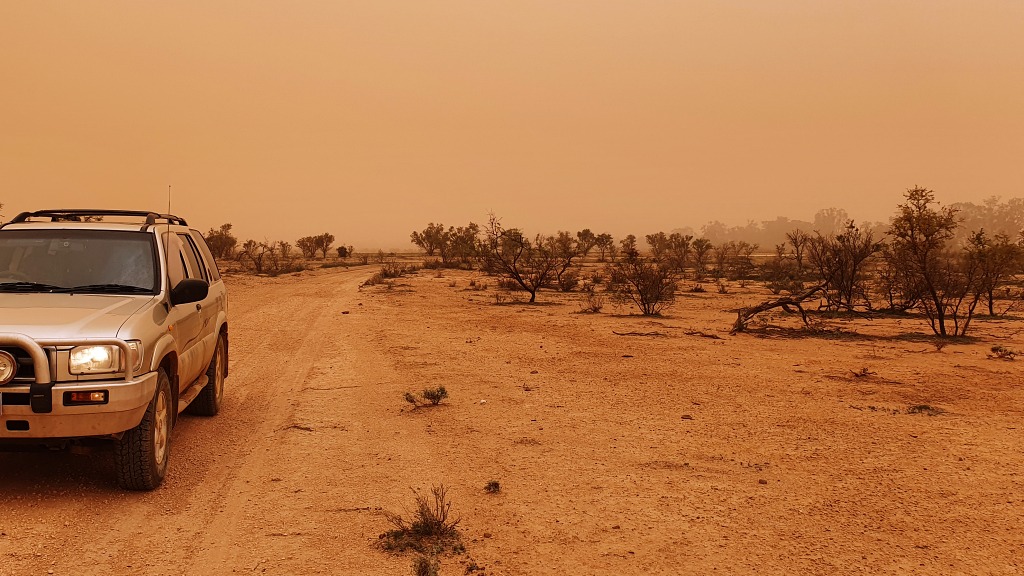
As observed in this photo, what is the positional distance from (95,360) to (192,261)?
280 cm

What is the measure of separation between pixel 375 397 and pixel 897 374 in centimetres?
808

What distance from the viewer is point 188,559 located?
4.04m

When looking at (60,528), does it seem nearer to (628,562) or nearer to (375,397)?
(628,562)

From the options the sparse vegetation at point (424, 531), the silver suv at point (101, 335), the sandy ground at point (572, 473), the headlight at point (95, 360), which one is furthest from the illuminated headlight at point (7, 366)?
the sparse vegetation at point (424, 531)

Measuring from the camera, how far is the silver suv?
441 cm

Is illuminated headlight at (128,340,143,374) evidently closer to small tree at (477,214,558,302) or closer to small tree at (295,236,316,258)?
small tree at (477,214,558,302)

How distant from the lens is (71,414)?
175 inches

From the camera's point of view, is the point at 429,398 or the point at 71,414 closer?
the point at 71,414

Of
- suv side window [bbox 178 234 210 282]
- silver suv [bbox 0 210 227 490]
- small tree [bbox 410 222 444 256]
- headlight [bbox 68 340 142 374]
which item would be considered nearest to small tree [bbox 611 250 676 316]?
suv side window [bbox 178 234 210 282]

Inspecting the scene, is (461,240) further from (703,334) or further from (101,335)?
(101,335)

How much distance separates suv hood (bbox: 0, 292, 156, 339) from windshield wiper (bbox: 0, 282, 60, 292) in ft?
0.49

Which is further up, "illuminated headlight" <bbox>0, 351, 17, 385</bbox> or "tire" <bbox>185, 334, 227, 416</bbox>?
"illuminated headlight" <bbox>0, 351, 17, 385</bbox>

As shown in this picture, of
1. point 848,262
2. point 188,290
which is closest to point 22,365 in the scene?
point 188,290

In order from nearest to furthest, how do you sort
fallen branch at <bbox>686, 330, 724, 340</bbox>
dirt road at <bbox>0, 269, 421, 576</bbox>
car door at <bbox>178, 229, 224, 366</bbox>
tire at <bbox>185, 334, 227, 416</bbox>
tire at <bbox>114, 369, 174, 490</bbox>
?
dirt road at <bbox>0, 269, 421, 576</bbox> < tire at <bbox>114, 369, 174, 490</bbox> < car door at <bbox>178, 229, 224, 366</bbox> < tire at <bbox>185, 334, 227, 416</bbox> < fallen branch at <bbox>686, 330, 724, 340</bbox>
